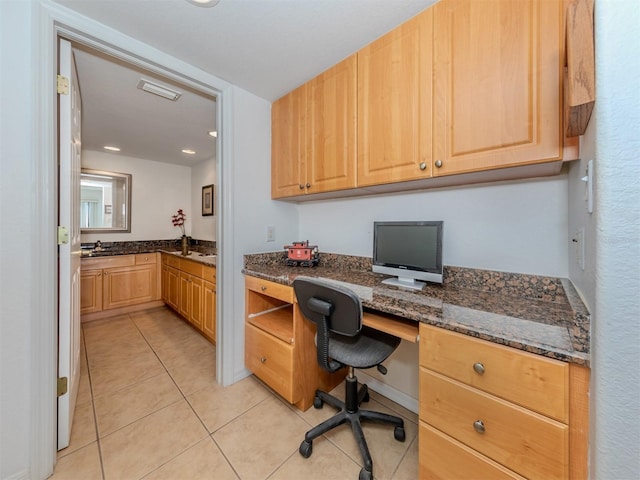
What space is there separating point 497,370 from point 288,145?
1789 mm

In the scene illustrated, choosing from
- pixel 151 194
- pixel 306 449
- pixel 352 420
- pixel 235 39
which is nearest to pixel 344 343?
pixel 352 420

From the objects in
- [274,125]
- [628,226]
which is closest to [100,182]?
[274,125]

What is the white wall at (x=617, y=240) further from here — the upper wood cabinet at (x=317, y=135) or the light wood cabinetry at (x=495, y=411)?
the upper wood cabinet at (x=317, y=135)

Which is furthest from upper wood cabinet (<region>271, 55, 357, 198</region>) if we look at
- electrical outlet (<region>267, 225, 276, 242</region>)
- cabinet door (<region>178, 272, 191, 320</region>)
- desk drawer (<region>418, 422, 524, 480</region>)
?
cabinet door (<region>178, 272, 191, 320</region>)

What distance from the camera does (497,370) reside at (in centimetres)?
78

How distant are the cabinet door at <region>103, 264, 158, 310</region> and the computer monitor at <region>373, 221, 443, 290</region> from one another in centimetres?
329

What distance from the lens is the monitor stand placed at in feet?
4.42

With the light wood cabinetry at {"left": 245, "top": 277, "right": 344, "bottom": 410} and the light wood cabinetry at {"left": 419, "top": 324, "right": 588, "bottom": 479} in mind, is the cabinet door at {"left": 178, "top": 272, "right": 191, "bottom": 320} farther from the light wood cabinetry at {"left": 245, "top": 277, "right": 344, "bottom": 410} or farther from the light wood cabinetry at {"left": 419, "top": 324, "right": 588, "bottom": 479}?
the light wood cabinetry at {"left": 419, "top": 324, "right": 588, "bottom": 479}

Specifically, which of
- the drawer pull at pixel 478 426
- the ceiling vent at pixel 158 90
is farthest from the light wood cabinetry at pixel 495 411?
the ceiling vent at pixel 158 90

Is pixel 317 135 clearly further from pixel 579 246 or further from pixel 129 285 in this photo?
pixel 129 285

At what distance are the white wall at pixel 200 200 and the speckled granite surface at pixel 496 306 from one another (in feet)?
7.42

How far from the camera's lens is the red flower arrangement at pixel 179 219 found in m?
3.79

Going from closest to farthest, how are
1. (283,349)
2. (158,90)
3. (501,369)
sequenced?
(501,369)
(283,349)
(158,90)

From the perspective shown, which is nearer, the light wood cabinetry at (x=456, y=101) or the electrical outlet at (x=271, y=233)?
the light wood cabinetry at (x=456, y=101)
